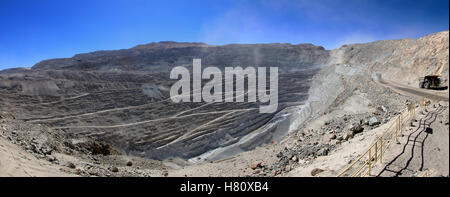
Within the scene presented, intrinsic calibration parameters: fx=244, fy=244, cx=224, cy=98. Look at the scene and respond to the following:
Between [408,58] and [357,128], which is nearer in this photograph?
[357,128]

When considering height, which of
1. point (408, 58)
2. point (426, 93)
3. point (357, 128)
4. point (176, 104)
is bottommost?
point (357, 128)

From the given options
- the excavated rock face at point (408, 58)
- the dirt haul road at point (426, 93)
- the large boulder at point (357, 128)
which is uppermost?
the excavated rock face at point (408, 58)

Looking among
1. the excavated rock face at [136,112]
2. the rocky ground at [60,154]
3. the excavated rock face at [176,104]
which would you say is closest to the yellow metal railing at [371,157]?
the excavated rock face at [176,104]

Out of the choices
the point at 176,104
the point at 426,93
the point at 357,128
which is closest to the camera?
the point at 357,128

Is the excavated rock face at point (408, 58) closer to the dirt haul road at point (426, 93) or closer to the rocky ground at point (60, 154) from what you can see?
the dirt haul road at point (426, 93)

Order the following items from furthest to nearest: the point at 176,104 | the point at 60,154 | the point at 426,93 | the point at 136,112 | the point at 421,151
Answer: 1. the point at 176,104
2. the point at 136,112
3. the point at 426,93
4. the point at 60,154
5. the point at 421,151

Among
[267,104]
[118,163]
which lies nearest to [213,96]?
[267,104]

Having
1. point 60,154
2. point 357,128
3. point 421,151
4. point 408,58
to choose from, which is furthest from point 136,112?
point 408,58

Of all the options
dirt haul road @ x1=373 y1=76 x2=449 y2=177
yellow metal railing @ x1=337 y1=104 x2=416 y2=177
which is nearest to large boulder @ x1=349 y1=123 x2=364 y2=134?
yellow metal railing @ x1=337 y1=104 x2=416 y2=177

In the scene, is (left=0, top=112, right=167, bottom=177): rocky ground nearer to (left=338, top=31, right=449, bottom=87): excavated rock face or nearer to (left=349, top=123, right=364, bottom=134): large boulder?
(left=349, top=123, right=364, bottom=134): large boulder

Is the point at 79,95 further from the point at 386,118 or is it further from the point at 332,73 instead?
the point at 332,73

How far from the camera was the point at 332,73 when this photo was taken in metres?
30.2

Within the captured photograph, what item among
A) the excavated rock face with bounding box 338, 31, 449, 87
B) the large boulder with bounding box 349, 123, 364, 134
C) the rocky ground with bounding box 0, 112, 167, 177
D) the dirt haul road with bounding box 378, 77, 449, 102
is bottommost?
the rocky ground with bounding box 0, 112, 167, 177

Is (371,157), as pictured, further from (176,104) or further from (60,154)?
(176,104)
